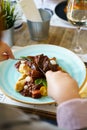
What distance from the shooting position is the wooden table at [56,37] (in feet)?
3.31

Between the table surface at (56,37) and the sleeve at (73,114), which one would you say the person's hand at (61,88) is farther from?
the table surface at (56,37)

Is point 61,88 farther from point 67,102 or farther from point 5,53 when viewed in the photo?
point 5,53

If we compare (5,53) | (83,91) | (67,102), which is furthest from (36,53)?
(67,102)

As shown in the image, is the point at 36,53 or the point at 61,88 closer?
the point at 61,88

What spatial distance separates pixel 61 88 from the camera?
2.14ft

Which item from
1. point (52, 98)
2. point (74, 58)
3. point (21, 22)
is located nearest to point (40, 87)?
point (52, 98)

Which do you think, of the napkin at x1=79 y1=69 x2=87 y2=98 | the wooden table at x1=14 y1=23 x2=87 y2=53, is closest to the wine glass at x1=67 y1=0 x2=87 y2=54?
the wooden table at x1=14 y1=23 x2=87 y2=53

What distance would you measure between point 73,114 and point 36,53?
0.35 metres

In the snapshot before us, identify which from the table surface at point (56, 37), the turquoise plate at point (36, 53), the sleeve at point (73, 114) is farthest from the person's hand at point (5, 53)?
the sleeve at point (73, 114)

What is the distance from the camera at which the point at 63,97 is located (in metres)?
0.64

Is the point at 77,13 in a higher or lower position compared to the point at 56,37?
higher

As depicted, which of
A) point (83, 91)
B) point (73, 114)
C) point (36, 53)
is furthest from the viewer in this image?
point (36, 53)

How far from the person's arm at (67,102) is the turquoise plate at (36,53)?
7cm

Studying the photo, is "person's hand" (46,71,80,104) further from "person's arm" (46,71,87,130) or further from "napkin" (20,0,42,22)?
"napkin" (20,0,42,22)
